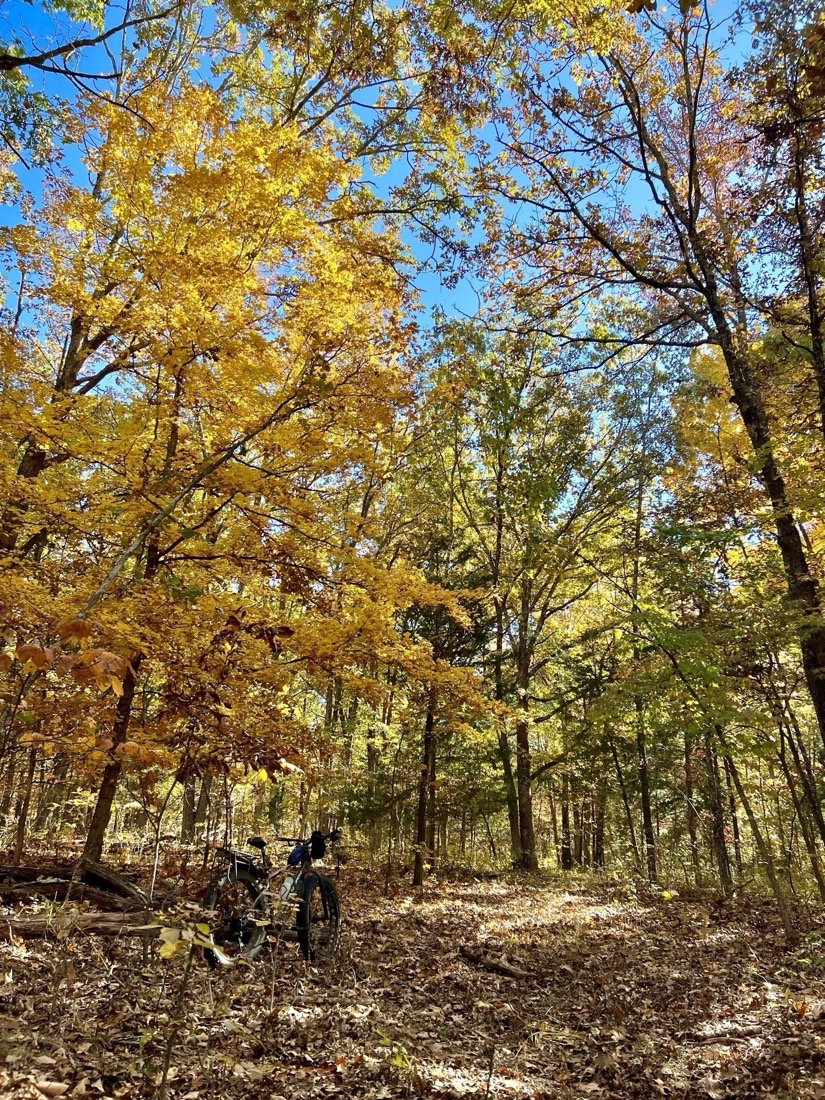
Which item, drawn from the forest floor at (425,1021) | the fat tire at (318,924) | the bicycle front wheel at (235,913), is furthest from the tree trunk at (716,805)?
the bicycle front wheel at (235,913)

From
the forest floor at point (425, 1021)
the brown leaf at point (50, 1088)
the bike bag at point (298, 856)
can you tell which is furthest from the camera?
the bike bag at point (298, 856)

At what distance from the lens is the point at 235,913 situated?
527 cm

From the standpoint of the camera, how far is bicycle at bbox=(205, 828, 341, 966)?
16.3 feet

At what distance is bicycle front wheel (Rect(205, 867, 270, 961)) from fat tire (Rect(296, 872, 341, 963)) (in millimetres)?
398

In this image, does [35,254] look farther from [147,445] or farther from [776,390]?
[776,390]

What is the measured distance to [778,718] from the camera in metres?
8.00

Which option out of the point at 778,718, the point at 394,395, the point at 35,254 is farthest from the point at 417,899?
the point at 35,254

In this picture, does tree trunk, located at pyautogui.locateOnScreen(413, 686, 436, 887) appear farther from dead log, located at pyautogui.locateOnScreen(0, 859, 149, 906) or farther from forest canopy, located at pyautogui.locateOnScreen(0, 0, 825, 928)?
dead log, located at pyautogui.locateOnScreen(0, 859, 149, 906)

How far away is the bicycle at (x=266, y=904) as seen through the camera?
498cm

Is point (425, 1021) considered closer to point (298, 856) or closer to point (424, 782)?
point (298, 856)

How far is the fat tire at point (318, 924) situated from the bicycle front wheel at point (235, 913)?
0.40 metres

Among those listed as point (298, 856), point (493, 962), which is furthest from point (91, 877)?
point (493, 962)

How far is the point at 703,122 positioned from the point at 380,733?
1146cm

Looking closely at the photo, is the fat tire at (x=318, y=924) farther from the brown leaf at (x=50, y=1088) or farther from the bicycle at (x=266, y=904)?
the brown leaf at (x=50, y=1088)
